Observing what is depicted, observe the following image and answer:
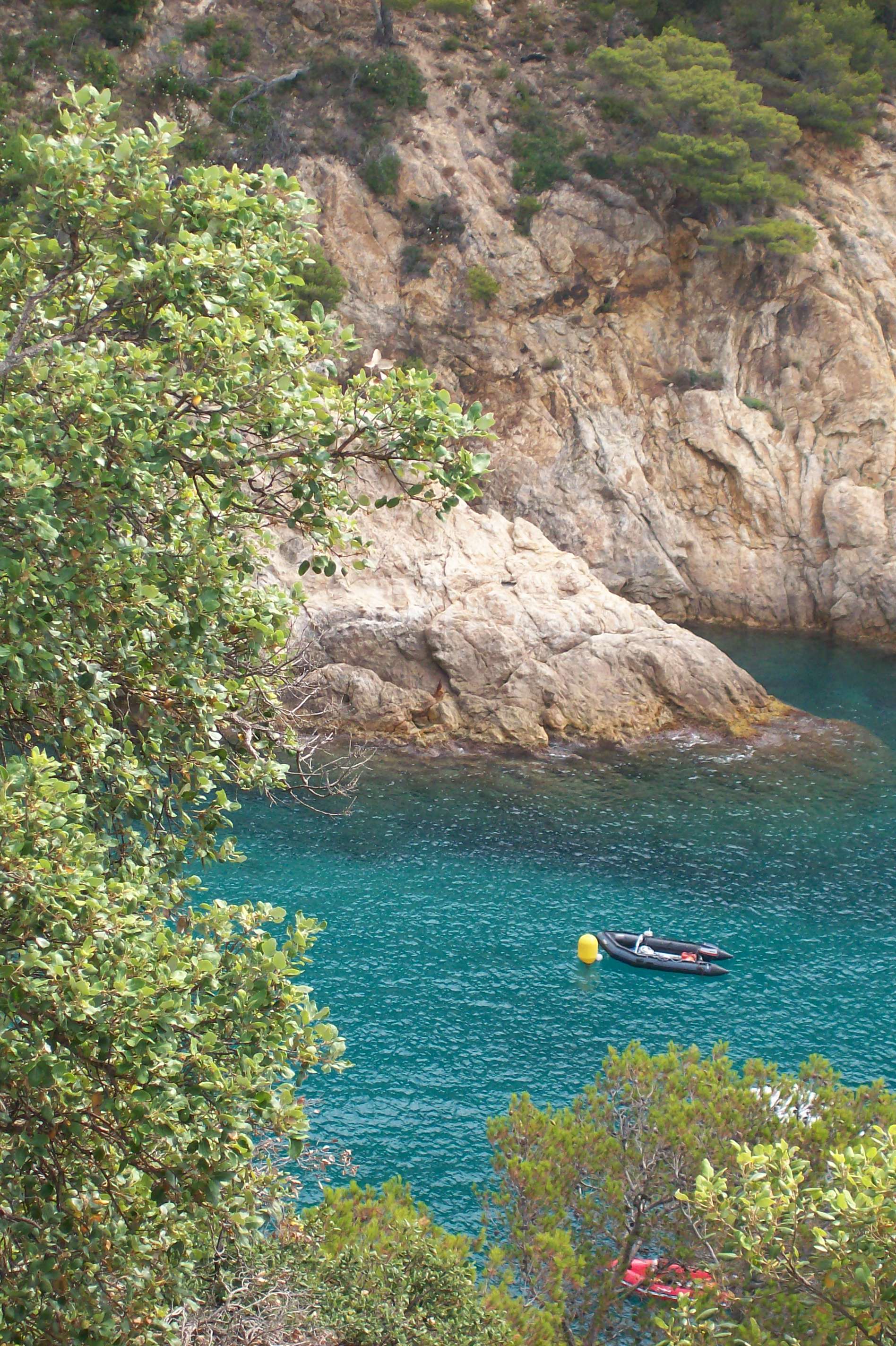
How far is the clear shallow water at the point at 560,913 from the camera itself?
997 inches

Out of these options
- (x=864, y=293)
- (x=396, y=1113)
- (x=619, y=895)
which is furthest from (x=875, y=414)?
(x=396, y=1113)

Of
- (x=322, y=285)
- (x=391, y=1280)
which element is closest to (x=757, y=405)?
(x=322, y=285)

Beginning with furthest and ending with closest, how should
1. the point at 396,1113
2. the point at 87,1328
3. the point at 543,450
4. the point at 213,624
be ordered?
the point at 543,450 → the point at 396,1113 → the point at 213,624 → the point at 87,1328

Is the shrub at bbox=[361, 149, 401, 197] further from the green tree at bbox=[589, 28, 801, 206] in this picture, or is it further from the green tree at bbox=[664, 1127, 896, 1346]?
the green tree at bbox=[664, 1127, 896, 1346]

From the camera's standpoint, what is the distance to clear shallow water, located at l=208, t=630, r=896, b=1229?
25.3 m

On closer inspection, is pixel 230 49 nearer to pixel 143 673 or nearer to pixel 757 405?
pixel 757 405

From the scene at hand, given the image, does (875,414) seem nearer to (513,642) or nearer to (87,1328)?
(513,642)

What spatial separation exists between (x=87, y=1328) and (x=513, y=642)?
38.3 meters

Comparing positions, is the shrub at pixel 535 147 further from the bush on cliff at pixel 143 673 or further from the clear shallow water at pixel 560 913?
the bush on cliff at pixel 143 673

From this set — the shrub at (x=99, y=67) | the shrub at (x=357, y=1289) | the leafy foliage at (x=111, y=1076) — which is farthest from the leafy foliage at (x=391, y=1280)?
the shrub at (x=99, y=67)

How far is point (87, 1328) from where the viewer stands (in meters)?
7.99

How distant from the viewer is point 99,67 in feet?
175

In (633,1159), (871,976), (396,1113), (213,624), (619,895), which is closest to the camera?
(213,624)

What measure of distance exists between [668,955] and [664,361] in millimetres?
42301
